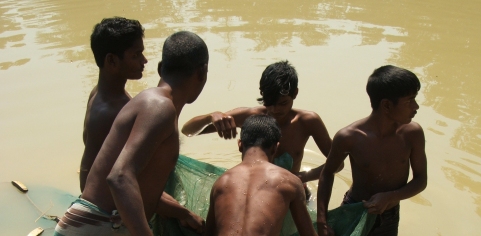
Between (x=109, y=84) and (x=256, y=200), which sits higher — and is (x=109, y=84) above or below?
above

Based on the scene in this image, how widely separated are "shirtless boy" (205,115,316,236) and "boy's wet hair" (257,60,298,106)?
0.61 meters

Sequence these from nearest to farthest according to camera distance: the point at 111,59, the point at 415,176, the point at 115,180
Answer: the point at 115,180, the point at 111,59, the point at 415,176

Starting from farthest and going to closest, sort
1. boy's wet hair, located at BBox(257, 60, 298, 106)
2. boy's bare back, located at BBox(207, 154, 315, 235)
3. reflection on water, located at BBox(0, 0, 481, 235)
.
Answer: reflection on water, located at BBox(0, 0, 481, 235)
boy's wet hair, located at BBox(257, 60, 298, 106)
boy's bare back, located at BBox(207, 154, 315, 235)

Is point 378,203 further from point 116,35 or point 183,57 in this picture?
point 116,35

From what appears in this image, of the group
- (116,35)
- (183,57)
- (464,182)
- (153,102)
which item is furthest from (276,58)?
(153,102)

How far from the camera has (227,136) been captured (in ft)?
11.0

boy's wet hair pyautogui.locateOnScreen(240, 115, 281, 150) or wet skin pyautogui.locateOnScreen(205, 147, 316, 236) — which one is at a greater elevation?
boy's wet hair pyautogui.locateOnScreen(240, 115, 281, 150)

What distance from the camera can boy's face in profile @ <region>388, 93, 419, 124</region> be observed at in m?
3.22

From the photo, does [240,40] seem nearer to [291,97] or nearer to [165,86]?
[291,97]

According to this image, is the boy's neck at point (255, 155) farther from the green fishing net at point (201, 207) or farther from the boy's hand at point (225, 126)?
the green fishing net at point (201, 207)

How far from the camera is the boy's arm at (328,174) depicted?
11.0ft

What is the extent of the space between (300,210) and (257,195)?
0.30 m

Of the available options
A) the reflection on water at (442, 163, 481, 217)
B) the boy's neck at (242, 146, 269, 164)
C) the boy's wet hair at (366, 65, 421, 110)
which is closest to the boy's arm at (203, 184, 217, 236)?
the boy's neck at (242, 146, 269, 164)

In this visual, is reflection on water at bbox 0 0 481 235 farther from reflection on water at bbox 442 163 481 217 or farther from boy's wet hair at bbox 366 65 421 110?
boy's wet hair at bbox 366 65 421 110
